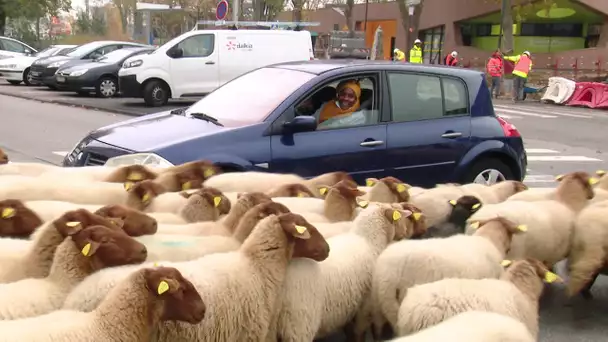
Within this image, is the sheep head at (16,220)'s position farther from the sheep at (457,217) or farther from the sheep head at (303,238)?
the sheep at (457,217)

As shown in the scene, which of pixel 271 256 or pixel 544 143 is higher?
pixel 271 256

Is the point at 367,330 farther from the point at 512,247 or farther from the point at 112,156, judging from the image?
the point at 112,156

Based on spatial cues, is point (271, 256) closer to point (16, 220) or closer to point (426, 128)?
point (16, 220)

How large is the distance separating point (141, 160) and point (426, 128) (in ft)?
10.3

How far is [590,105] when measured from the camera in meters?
27.3

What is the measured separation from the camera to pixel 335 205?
5.30 metres

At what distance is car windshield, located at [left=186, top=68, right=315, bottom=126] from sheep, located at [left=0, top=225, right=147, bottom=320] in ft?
10.6

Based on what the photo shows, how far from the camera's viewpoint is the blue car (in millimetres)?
6594

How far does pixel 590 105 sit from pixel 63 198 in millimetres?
26060

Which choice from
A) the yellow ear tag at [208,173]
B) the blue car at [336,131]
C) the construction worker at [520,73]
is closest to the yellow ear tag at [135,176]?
the yellow ear tag at [208,173]

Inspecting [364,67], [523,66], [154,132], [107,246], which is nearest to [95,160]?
[154,132]

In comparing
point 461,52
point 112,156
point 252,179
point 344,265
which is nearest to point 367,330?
point 344,265

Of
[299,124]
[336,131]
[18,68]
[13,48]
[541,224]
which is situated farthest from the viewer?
[13,48]

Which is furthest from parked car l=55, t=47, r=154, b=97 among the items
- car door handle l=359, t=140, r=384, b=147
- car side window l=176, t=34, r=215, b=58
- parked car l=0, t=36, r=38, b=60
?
car door handle l=359, t=140, r=384, b=147
